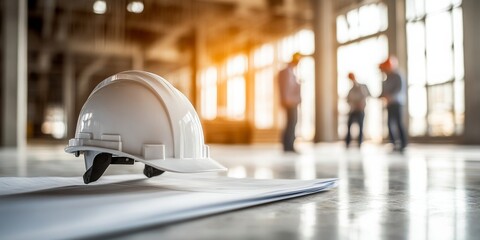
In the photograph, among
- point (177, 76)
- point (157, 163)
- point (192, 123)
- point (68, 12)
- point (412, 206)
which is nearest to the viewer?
point (412, 206)

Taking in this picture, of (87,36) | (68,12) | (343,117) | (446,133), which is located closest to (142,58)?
(87,36)

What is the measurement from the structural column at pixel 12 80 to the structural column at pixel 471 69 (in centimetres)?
1247

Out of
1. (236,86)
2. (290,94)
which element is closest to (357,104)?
(290,94)

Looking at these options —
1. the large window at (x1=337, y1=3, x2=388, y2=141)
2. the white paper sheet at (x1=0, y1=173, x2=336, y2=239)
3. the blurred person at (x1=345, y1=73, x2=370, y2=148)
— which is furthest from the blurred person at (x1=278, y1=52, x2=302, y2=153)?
the large window at (x1=337, y1=3, x2=388, y2=141)

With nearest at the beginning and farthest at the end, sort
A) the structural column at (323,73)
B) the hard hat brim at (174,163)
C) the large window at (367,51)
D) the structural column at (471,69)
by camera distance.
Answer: the hard hat brim at (174,163), the structural column at (471,69), the structural column at (323,73), the large window at (367,51)

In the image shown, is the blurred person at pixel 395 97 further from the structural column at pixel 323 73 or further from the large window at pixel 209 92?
the large window at pixel 209 92

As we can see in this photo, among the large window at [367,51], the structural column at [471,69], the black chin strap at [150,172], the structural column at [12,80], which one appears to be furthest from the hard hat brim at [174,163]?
the large window at [367,51]

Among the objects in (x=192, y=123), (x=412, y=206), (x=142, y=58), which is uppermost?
(x=142, y=58)

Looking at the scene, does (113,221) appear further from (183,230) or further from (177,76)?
(177,76)

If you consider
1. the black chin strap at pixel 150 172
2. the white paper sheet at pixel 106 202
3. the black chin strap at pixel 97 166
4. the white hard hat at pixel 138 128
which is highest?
the white hard hat at pixel 138 128

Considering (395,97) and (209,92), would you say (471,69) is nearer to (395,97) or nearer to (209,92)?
(395,97)

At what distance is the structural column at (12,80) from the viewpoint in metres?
12.3

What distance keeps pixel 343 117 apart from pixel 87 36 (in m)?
12.6

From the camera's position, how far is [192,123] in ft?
7.71
